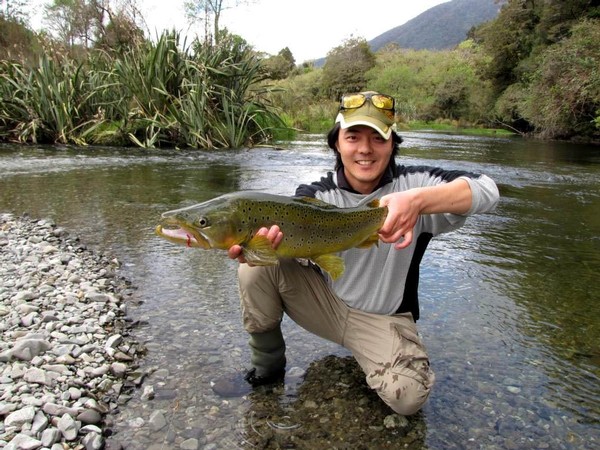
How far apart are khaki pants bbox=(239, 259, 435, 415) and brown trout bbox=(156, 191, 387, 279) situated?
0.78 feet

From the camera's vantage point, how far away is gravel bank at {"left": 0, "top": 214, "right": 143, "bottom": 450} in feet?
7.41

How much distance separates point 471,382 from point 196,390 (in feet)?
5.48

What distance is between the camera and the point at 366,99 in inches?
108

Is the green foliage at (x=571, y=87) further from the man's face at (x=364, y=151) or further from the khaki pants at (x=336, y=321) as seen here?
the khaki pants at (x=336, y=321)

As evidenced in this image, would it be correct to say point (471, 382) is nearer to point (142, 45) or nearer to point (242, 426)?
point (242, 426)

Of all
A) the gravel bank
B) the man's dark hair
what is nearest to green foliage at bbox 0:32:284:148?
the gravel bank

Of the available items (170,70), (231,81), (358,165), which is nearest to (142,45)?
(170,70)

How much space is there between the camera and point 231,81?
51.7ft

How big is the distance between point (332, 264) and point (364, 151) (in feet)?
2.29

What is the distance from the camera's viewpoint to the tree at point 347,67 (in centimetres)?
6725

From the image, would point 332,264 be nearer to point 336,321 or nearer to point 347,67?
point 336,321

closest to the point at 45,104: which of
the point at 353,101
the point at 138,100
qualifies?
the point at 138,100

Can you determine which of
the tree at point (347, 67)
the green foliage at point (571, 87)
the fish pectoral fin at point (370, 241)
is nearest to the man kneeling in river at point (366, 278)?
the fish pectoral fin at point (370, 241)

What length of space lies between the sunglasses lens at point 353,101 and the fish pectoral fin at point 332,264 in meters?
0.92
